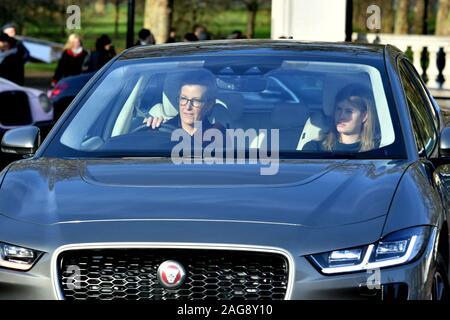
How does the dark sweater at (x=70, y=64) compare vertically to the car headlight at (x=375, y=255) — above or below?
below

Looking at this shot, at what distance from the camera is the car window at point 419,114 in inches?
279

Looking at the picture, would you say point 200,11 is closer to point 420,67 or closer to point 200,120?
point 420,67

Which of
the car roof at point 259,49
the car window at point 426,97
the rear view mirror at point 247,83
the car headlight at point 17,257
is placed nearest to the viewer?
the car headlight at point 17,257

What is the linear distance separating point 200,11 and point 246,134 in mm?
53909

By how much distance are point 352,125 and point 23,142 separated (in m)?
1.64

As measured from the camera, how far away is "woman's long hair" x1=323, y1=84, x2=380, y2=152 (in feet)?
22.2

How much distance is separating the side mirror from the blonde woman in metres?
1.38

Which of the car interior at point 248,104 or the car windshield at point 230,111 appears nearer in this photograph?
the car windshield at point 230,111

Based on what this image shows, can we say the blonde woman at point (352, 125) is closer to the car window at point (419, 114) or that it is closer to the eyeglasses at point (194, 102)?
the car window at point (419, 114)

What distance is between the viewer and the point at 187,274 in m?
5.43

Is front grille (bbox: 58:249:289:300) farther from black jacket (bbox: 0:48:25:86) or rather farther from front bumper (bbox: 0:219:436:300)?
black jacket (bbox: 0:48:25:86)

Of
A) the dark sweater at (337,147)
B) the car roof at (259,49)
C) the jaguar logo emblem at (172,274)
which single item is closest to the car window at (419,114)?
the car roof at (259,49)

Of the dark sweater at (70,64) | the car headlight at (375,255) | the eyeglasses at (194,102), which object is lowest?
the dark sweater at (70,64)

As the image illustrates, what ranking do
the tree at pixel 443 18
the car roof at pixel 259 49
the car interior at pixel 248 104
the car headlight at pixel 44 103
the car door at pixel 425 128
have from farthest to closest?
the tree at pixel 443 18
the car headlight at pixel 44 103
the car roof at pixel 259 49
the car interior at pixel 248 104
the car door at pixel 425 128
